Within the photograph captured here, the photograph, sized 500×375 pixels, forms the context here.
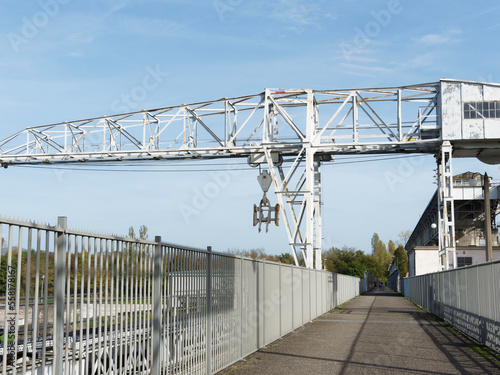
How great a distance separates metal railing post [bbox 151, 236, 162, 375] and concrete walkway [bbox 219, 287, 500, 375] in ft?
9.62

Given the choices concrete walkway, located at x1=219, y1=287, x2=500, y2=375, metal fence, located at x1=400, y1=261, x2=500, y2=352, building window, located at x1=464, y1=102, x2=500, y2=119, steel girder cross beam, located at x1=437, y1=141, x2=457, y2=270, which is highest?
building window, located at x1=464, y1=102, x2=500, y2=119

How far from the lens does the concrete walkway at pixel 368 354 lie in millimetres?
10641

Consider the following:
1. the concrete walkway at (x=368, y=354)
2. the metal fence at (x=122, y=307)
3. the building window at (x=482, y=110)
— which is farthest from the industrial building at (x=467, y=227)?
the metal fence at (x=122, y=307)

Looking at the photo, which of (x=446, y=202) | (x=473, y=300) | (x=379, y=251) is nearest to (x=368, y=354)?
(x=473, y=300)

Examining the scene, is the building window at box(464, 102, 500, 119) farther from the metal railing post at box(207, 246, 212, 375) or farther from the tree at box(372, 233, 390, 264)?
the tree at box(372, 233, 390, 264)

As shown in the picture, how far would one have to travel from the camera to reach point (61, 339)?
5.48 m

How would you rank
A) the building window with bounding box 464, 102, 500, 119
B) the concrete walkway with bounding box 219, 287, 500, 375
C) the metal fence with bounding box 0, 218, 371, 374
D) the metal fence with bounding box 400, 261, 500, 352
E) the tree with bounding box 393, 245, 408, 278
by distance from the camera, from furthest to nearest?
1. the tree with bounding box 393, 245, 408, 278
2. the building window with bounding box 464, 102, 500, 119
3. the metal fence with bounding box 400, 261, 500, 352
4. the concrete walkway with bounding box 219, 287, 500, 375
5. the metal fence with bounding box 0, 218, 371, 374

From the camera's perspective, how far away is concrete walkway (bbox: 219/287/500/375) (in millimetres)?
10641

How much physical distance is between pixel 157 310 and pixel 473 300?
1040 cm

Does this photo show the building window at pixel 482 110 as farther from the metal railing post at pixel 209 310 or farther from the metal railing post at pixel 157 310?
the metal railing post at pixel 157 310

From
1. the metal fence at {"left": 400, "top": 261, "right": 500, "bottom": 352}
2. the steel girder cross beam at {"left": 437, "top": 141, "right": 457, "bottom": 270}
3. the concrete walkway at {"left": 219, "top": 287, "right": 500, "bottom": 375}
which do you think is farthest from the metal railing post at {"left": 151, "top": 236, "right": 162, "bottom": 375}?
the steel girder cross beam at {"left": 437, "top": 141, "right": 457, "bottom": 270}

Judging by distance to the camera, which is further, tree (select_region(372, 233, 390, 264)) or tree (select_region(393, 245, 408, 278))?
tree (select_region(372, 233, 390, 264))

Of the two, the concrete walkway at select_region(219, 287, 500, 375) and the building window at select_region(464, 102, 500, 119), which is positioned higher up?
the building window at select_region(464, 102, 500, 119)

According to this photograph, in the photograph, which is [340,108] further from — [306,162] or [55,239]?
[55,239]
